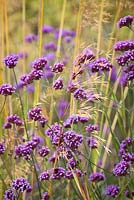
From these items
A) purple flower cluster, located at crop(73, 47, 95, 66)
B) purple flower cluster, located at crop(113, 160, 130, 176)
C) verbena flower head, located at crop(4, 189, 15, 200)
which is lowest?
purple flower cluster, located at crop(113, 160, 130, 176)

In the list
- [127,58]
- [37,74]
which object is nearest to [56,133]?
[37,74]

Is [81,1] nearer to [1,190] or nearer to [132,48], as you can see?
[132,48]

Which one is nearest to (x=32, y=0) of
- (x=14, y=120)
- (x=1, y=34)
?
(x=1, y=34)

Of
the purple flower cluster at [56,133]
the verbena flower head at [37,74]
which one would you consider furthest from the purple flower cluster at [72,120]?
the verbena flower head at [37,74]

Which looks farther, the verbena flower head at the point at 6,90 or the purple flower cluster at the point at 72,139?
the verbena flower head at the point at 6,90

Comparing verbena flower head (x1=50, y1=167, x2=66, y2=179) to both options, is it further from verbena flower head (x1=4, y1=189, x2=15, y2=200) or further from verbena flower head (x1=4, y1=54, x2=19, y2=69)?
verbena flower head (x1=4, y1=54, x2=19, y2=69)

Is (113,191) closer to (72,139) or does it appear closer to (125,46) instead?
(72,139)

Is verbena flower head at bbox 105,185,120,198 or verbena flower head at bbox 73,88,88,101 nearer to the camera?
verbena flower head at bbox 73,88,88,101

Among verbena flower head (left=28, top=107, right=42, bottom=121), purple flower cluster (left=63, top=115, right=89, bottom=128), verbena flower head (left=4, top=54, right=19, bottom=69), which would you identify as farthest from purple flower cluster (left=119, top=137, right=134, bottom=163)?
verbena flower head (left=4, top=54, right=19, bottom=69)

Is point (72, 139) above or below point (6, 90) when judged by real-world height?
below

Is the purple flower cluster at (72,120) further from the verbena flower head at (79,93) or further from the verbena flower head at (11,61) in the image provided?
the verbena flower head at (11,61)

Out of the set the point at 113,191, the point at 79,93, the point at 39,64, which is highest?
the point at 39,64

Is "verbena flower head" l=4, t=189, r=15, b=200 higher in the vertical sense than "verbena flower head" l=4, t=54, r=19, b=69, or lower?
lower
